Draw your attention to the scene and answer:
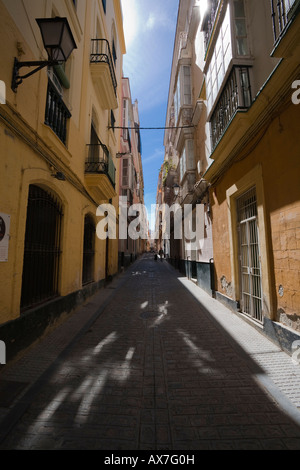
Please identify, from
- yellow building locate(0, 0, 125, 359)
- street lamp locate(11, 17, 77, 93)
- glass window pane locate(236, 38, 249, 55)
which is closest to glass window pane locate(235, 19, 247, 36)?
glass window pane locate(236, 38, 249, 55)

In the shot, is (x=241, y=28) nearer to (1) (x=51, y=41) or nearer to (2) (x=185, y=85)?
(1) (x=51, y=41)

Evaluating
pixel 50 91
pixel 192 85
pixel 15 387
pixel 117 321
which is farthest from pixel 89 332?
pixel 192 85

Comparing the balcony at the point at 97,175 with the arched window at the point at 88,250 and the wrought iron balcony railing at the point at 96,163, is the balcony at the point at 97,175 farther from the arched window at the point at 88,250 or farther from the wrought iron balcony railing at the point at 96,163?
the arched window at the point at 88,250

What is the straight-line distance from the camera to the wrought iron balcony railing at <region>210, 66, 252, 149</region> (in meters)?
4.72

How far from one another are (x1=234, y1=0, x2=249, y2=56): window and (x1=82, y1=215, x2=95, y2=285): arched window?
6.14m

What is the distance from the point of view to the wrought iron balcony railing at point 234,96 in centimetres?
472

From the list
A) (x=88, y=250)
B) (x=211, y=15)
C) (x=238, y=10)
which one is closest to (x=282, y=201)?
(x=238, y=10)

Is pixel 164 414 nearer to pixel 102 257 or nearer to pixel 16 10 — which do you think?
pixel 16 10

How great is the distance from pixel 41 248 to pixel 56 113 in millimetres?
3010

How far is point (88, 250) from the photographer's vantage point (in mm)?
7770

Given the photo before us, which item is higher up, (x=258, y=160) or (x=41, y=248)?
(x=258, y=160)

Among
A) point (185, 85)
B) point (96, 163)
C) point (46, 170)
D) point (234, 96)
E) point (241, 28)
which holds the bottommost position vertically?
point (46, 170)

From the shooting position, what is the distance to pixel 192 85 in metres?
10.8
